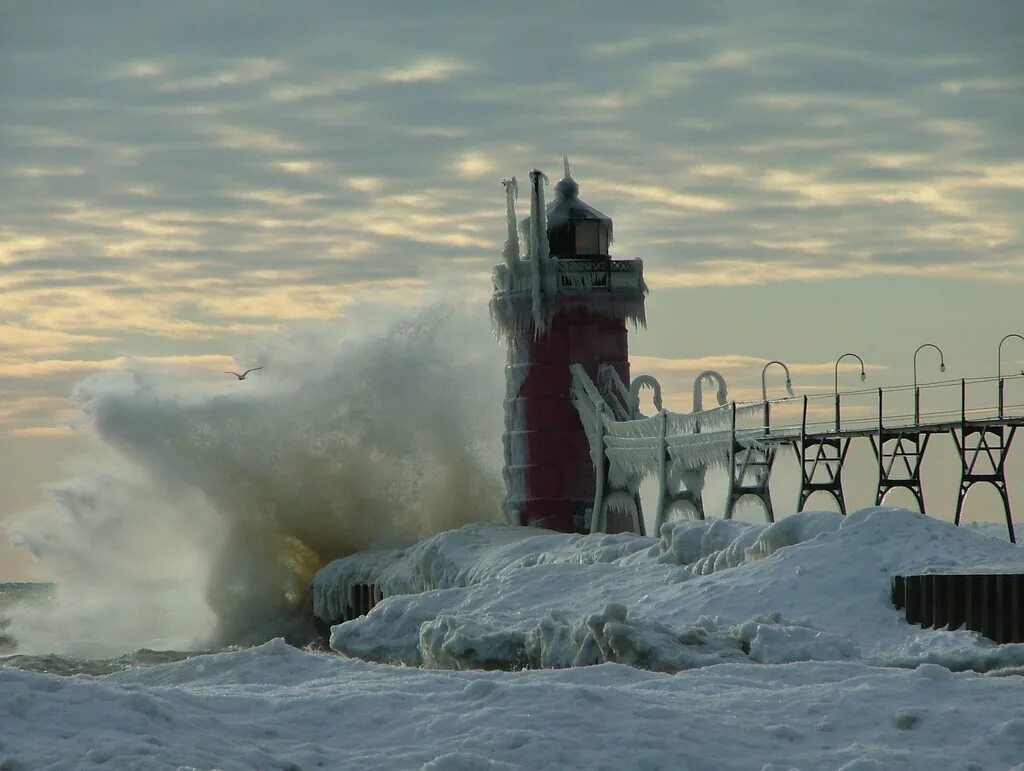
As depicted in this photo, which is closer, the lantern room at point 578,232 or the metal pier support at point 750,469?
the metal pier support at point 750,469

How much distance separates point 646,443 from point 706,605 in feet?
57.8

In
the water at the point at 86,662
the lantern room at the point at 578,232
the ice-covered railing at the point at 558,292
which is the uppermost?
the lantern room at the point at 578,232

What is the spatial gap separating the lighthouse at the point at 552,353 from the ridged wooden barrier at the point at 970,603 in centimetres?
2241

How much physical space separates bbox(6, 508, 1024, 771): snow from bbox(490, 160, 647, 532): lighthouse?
19.4 m

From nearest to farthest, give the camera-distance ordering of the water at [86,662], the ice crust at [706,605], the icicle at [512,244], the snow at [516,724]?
the snow at [516,724], the ice crust at [706,605], the water at [86,662], the icicle at [512,244]

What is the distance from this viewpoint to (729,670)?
1612cm

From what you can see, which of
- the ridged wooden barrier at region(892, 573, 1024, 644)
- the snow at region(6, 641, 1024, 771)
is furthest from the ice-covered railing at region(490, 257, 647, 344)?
the snow at region(6, 641, 1024, 771)

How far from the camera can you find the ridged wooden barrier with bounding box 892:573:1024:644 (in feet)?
69.1

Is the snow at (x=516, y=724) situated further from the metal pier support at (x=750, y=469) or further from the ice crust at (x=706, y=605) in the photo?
the metal pier support at (x=750, y=469)

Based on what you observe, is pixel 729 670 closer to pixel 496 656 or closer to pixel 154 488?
pixel 496 656

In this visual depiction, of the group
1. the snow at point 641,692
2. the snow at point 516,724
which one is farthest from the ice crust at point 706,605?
the snow at point 516,724

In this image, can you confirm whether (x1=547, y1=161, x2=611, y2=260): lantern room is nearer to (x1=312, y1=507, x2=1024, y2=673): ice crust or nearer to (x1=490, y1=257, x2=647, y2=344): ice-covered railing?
(x1=490, y1=257, x2=647, y2=344): ice-covered railing

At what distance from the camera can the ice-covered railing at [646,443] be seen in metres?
37.8

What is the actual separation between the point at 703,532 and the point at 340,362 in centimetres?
2524
